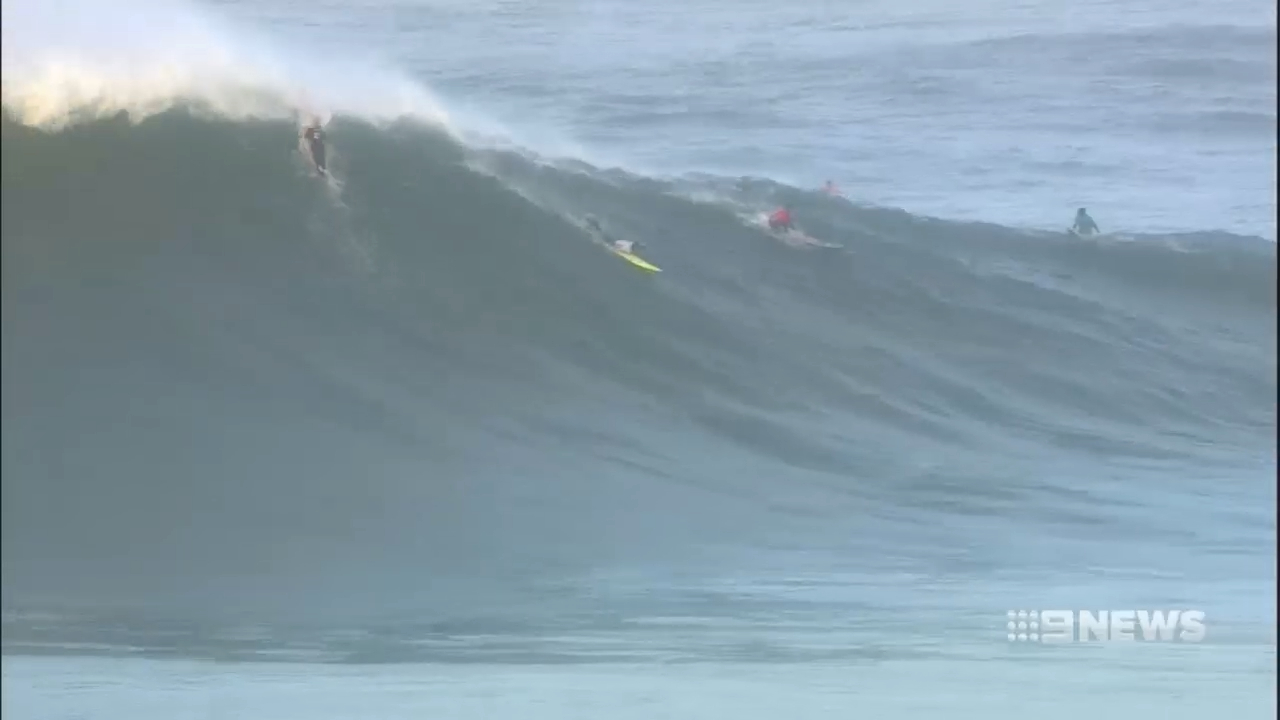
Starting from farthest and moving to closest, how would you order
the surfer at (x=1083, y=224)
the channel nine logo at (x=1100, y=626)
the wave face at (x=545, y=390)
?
the surfer at (x=1083, y=224), the wave face at (x=545, y=390), the channel nine logo at (x=1100, y=626)

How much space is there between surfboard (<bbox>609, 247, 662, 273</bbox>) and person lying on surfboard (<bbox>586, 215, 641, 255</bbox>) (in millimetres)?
13

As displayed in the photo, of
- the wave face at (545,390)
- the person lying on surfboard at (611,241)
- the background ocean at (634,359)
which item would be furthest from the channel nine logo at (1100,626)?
the person lying on surfboard at (611,241)

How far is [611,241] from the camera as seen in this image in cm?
638

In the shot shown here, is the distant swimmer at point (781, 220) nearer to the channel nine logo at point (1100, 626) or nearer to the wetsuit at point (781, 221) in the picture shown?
the wetsuit at point (781, 221)

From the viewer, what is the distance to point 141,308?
582 centimetres

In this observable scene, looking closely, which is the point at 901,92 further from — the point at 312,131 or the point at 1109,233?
the point at 312,131

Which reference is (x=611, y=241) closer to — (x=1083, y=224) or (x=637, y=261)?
(x=637, y=261)

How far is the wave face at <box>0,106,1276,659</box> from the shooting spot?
517 cm

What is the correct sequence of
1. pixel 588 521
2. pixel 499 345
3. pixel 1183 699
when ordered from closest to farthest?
pixel 1183 699 → pixel 588 521 → pixel 499 345

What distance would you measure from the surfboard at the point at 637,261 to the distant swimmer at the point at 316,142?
122 centimetres

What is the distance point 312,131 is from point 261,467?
5.75ft

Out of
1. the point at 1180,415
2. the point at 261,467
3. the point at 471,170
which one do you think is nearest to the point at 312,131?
the point at 471,170

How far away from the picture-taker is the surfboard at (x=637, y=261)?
248 inches

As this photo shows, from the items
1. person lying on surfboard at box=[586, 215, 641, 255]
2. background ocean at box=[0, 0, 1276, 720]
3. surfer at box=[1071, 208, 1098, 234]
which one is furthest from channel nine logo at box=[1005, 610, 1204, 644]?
person lying on surfboard at box=[586, 215, 641, 255]
